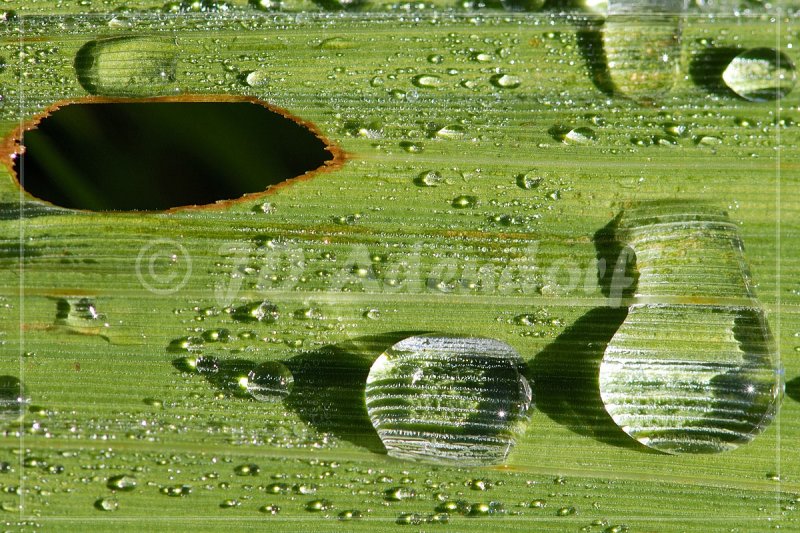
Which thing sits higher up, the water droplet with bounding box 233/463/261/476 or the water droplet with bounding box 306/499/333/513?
the water droplet with bounding box 233/463/261/476

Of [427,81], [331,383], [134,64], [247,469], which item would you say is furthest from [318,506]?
[134,64]

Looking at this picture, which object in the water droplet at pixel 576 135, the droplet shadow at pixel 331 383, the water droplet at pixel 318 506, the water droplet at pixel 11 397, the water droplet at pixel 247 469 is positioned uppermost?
the water droplet at pixel 576 135

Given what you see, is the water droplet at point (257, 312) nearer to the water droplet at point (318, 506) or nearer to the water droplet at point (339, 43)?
the water droplet at point (318, 506)

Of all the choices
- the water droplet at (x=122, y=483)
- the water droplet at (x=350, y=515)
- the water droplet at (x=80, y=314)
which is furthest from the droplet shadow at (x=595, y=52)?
the water droplet at (x=122, y=483)

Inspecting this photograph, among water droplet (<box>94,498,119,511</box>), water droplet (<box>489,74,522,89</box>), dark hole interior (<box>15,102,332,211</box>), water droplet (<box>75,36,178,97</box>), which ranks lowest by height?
water droplet (<box>94,498,119,511</box>)

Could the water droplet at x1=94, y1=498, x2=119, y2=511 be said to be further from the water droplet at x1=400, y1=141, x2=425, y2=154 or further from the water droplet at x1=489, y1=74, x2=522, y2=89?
the water droplet at x1=489, y1=74, x2=522, y2=89

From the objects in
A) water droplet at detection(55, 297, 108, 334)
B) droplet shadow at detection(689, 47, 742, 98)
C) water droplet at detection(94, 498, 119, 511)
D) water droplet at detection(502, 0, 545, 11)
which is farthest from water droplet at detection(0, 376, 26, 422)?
droplet shadow at detection(689, 47, 742, 98)

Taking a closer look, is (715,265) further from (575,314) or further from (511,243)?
(511,243)
